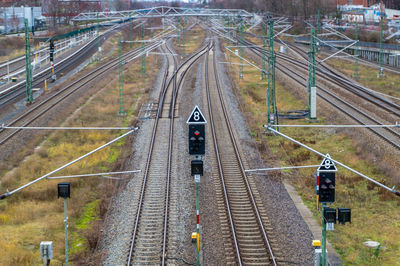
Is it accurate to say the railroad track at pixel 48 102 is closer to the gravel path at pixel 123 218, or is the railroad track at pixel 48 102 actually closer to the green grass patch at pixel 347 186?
the gravel path at pixel 123 218

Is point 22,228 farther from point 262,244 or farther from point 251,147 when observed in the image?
point 251,147

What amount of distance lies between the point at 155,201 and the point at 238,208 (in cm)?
374

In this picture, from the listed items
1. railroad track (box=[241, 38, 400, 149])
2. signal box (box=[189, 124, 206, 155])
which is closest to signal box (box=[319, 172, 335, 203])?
signal box (box=[189, 124, 206, 155])

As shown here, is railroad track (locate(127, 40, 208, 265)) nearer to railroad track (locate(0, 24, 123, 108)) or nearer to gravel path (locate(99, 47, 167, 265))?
gravel path (locate(99, 47, 167, 265))

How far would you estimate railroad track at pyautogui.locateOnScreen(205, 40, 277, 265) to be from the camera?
60.7 feet

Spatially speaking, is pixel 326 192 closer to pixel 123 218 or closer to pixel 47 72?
pixel 123 218

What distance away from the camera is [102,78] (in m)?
59.2

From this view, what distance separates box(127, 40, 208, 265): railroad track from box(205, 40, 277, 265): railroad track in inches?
95.1

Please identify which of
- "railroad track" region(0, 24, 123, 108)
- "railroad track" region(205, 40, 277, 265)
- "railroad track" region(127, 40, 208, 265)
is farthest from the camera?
"railroad track" region(0, 24, 123, 108)

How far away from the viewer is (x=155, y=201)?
2406 cm

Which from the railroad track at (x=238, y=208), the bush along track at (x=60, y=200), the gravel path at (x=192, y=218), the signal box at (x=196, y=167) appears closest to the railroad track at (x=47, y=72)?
the bush along track at (x=60, y=200)

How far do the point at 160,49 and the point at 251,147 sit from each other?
54.4m

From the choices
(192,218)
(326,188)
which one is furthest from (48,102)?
(326,188)

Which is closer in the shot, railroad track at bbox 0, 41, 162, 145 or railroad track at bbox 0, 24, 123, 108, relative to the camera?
railroad track at bbox 0, 41, 162, 145
